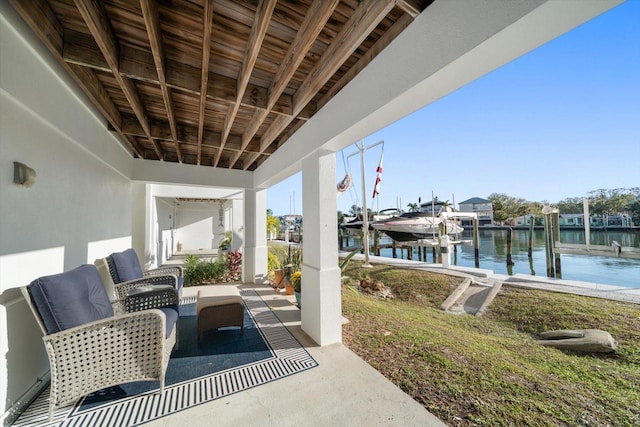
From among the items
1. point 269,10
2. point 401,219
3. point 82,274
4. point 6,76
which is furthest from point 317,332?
point 401,219

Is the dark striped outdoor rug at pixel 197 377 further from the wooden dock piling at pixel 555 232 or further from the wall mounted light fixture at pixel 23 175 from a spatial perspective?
the wooden dock piling at pixel 555 232

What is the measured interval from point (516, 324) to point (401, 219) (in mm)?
11069

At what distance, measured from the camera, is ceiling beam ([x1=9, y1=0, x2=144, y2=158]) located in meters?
1.71

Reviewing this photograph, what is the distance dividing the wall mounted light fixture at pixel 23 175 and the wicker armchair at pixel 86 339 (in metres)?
0.84

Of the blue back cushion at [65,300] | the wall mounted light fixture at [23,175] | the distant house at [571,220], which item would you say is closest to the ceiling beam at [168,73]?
the wall mounted light fixture at [23,175]

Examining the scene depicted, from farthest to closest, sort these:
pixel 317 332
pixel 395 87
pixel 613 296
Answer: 1. pixel 613 296
2. pixel 317 332
3. pixel 395 87

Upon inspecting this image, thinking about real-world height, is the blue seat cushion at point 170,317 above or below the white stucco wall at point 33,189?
below

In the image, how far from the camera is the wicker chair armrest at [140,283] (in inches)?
135

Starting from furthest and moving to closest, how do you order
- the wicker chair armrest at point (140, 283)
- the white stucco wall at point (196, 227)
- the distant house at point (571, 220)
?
the distant house at point (571, 220)
the white stucco wall at point (196, 227)
the wicker chair armrest at point (140, 283)

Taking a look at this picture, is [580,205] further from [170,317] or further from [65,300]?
[65,300]

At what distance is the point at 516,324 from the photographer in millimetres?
4609

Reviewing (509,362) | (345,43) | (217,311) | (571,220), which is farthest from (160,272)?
(571,220)

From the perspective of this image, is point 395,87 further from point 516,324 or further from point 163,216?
point 163,216

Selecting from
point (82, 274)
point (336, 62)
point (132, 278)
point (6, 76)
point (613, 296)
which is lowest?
point (613, 296)
